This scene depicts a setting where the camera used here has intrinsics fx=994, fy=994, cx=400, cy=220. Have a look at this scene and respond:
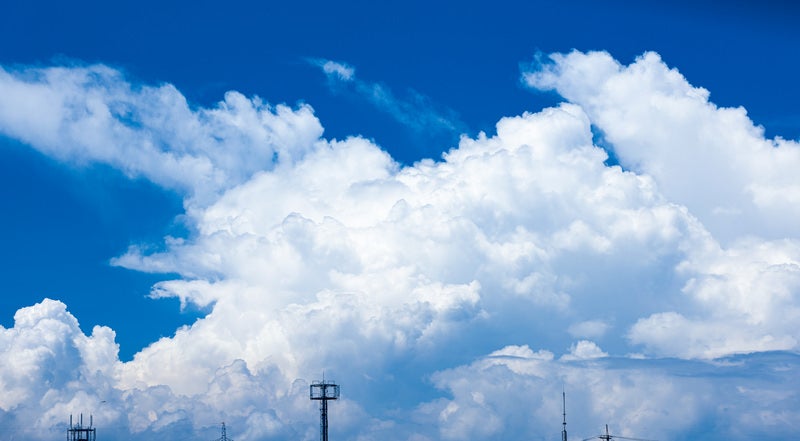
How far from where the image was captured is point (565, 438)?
18462 centimetres

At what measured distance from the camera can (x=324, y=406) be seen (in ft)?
593

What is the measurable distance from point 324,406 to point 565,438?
148 ft
